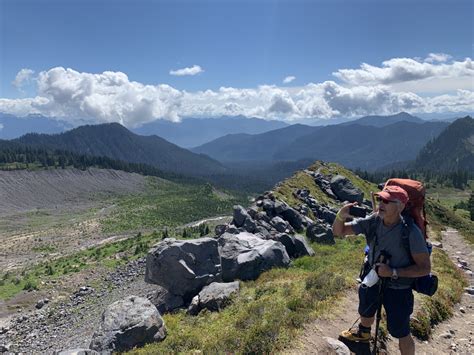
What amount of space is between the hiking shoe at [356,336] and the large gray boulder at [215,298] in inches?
281

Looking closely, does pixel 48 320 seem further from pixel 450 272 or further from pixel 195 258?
pixel 450 272

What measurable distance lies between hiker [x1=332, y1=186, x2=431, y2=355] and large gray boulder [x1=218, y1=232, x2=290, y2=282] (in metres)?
11.6

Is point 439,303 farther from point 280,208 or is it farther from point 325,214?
point 325,214

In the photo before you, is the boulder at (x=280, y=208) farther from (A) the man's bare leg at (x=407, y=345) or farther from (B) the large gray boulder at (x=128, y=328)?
(A) the man's bare leg at (x=407, y=345)

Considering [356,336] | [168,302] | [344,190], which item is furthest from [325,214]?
[356,336]

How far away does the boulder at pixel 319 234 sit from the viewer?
2908cm

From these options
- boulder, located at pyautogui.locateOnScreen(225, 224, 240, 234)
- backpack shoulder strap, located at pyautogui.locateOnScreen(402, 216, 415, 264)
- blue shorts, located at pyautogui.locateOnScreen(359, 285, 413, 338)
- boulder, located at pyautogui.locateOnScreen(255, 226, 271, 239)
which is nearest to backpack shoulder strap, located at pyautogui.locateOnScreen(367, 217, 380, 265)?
backpack shoulder strap, located at pyautogui.locateOnScreen(402, 216, 415, 264)

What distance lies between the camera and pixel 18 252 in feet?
253

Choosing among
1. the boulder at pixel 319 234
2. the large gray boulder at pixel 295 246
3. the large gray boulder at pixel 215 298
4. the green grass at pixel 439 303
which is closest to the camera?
the green grass at pixel 439 303

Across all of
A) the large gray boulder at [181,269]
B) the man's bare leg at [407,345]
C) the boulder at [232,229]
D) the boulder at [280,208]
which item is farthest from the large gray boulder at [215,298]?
the boulder at [280,208]

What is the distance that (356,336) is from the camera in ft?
33.5

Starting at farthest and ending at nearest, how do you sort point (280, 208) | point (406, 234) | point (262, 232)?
point (280, 208) → point (262, 232) → point (406, 234)

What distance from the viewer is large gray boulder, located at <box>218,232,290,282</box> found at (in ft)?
67.8

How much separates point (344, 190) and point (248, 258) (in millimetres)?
33595
